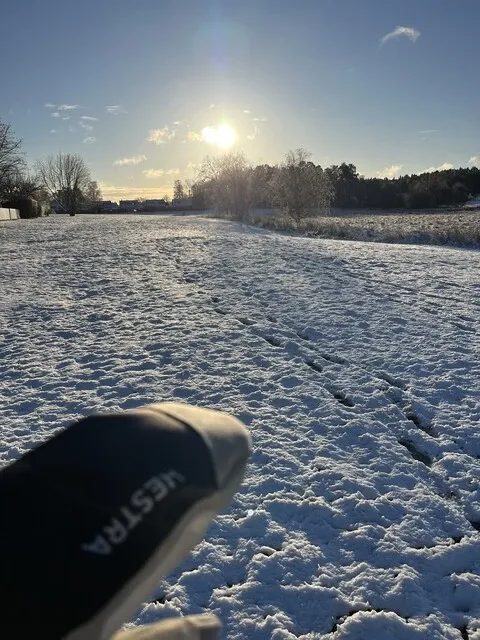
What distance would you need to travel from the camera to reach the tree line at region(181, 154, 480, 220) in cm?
3797

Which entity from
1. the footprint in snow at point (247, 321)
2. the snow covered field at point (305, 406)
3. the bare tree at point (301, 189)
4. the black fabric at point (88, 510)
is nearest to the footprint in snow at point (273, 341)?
the snow covered field at point (305, 406)

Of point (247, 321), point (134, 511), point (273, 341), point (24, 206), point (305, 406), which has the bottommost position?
point (305, 406)

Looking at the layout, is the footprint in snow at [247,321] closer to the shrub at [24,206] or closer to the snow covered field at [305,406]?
the snow covered field at [305,406]

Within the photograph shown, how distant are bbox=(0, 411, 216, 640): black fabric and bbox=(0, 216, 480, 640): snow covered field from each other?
5 centimetres

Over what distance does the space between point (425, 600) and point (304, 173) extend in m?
37.5

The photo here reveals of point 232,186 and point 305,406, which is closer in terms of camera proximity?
point 305,406

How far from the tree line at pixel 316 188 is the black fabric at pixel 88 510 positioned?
38.1 m

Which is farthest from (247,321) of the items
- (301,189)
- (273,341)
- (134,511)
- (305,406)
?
(301,189)

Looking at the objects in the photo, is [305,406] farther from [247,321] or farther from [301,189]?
[301,189]

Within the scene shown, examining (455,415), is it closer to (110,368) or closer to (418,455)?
(418,455)

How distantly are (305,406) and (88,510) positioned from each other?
4.14 m

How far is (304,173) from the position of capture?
37688 millimetres

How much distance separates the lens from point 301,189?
37.5m

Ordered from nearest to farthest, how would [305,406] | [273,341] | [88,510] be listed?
[88,510] < [305,406] < [273,341]
